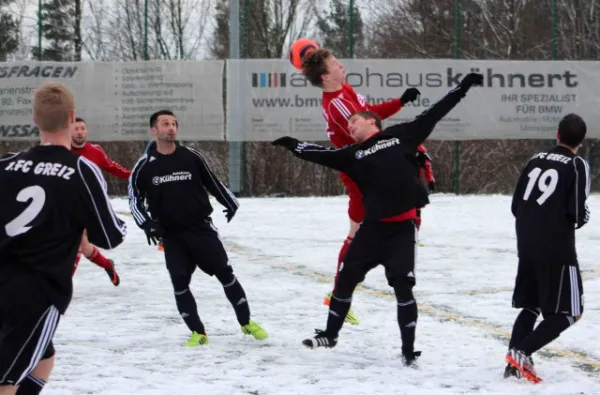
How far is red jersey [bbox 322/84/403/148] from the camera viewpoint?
23.9 ft

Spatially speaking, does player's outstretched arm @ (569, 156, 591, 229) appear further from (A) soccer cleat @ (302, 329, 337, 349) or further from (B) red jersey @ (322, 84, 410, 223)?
(B) red jersey @ (322, 84, 410, 223)

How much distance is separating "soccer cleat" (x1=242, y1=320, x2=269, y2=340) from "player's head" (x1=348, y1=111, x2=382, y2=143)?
151 cm

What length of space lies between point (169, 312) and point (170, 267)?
1112 millimetres

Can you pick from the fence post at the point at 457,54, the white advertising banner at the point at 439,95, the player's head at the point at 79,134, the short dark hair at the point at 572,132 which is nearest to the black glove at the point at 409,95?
the short dark hair at the point at 572,132

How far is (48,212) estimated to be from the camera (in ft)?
12.7

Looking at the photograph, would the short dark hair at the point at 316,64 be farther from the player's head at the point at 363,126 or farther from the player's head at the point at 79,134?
the player's head at the point at 79,134

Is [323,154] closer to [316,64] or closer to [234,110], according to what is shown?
[316,64]

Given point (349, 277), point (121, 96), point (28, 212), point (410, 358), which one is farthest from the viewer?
point (121, 96)

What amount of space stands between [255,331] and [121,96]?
12223 millimetres

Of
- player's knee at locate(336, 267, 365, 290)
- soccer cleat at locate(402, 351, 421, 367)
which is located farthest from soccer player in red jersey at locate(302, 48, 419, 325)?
soccer cleat at locate(402, 351, 421, 367)

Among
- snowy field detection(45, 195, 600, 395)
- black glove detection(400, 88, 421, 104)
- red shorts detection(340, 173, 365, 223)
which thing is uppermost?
black glove detection(400, 88, 421, 104)

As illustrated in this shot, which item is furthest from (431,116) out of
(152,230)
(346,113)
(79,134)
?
(79,134)

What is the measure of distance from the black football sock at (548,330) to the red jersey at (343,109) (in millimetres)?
2369

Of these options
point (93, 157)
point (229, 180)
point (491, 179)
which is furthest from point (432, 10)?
point (93, 157)
